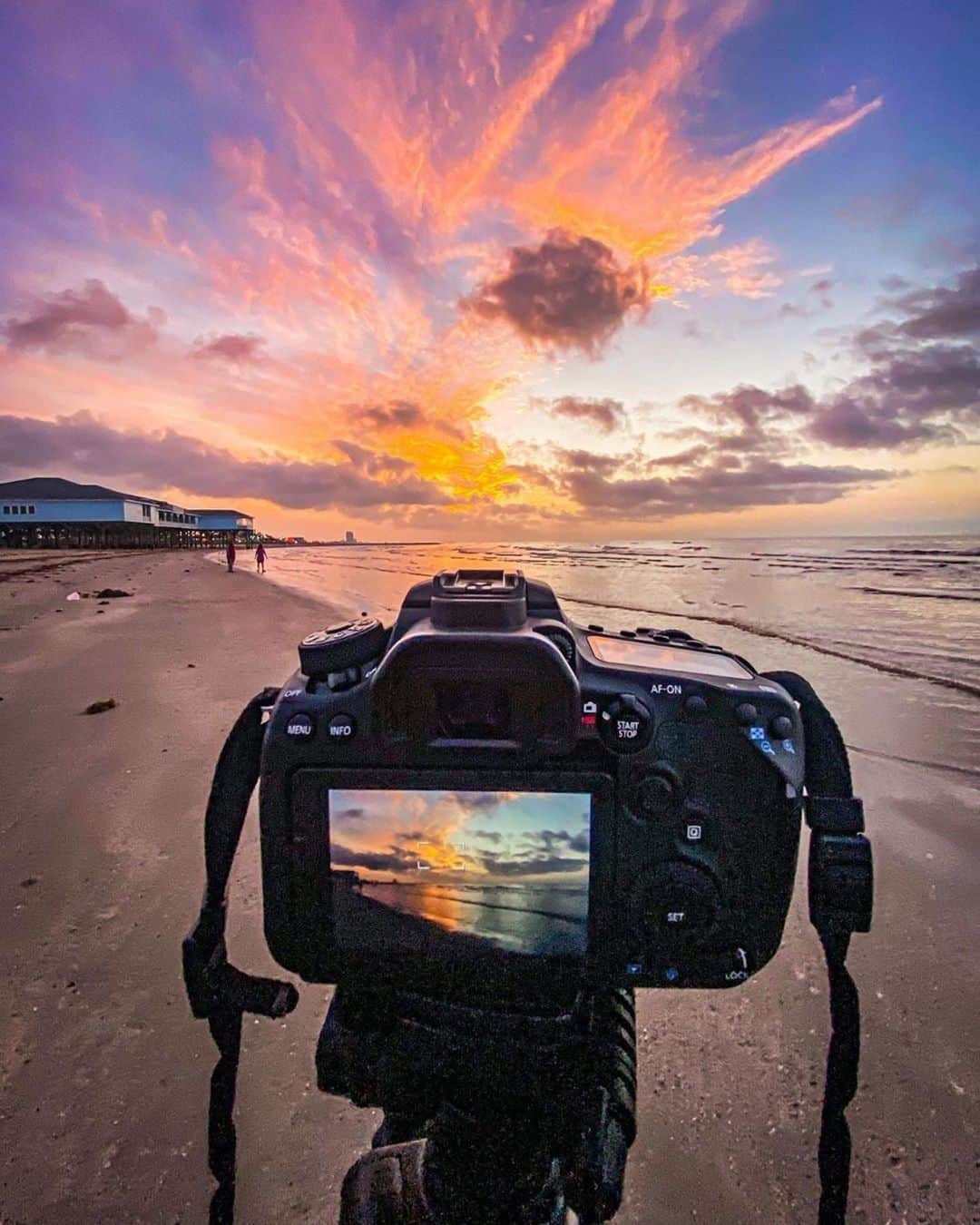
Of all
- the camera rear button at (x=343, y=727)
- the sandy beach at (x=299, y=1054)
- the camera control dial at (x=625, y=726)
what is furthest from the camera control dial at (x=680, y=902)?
the sandy beach at (x=299, y=1054)

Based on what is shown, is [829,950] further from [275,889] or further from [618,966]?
[275,889]

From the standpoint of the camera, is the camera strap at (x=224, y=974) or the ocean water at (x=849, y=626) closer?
the camera strap at (x=224, y=974)

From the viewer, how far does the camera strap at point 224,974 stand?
56.9 inches

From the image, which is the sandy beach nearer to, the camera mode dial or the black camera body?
the black camera body

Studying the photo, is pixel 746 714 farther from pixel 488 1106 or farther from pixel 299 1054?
pixel 299 1054

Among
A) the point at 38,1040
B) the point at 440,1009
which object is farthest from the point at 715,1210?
the point at 38,1040

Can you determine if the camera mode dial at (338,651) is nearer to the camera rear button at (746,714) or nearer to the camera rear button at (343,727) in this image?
the camera rear button at (343,727)

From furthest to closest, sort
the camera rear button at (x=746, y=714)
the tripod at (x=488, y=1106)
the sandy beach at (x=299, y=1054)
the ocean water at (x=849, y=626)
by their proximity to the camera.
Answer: the ocean water at (x=849, y=626) → the sandy beach at (x=299, y=1054) → the camera rear button at (x=746, y=714) → the tripod at (x=488, y=1106)

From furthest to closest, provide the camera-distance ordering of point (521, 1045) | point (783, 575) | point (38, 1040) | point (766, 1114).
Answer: point (783, 575) → point (38, 1040) → point (766, 1114) → point (521, 1045)

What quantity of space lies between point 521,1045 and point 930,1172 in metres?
1.66

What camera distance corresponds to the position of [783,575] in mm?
30875

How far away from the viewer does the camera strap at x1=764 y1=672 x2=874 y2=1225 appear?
1.34 m

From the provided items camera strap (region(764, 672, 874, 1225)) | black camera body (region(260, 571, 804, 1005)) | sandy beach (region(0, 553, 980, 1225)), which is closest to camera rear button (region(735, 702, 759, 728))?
black camera body (region(260, 571, 804, 1005))

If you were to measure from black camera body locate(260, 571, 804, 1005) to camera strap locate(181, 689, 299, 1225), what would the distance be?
18cm
